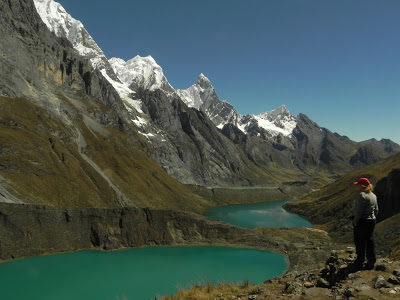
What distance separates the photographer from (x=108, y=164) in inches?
6412

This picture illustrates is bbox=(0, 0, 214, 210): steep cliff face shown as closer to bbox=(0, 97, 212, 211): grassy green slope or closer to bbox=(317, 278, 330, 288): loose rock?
bbox=(0, 97, 212, 211): grassy green slope

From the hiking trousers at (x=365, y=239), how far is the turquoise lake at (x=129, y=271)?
1493 inches

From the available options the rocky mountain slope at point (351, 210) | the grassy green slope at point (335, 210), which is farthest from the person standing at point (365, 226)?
the grassy green slope at point (335, 210)

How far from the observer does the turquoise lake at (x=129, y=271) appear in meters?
57.6

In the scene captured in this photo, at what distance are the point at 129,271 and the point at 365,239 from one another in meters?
64.1

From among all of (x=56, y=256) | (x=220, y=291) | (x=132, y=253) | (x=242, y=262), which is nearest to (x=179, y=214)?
(x=132, y=253)

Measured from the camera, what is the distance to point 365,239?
15258 mm

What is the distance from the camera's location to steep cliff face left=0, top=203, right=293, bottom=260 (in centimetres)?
7881

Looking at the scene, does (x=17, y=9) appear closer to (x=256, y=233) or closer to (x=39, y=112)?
(x=39, y=112)

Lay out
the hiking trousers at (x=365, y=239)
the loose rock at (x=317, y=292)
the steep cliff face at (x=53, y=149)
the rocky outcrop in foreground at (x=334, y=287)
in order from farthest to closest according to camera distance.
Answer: the steep cliff face at (x=53, y=149)
the hiking trousers at (x=365, y=239)
the loose rock at (x=317, y=292)
the rocky outcrop in foreground at (x=334, y=287)

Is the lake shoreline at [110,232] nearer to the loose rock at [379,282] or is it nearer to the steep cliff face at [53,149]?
the steep cliff face at [53,149]

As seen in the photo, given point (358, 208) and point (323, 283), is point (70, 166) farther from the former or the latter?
point (358, 208)

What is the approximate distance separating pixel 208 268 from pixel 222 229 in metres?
28.4

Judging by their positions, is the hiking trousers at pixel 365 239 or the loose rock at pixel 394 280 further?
the hiking trousers at pixel 365 239
